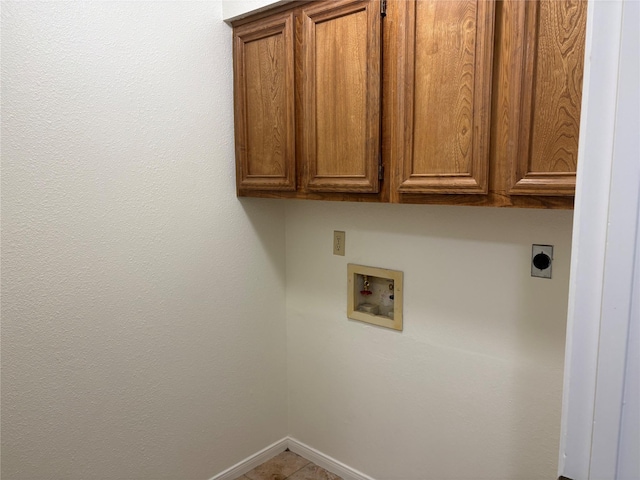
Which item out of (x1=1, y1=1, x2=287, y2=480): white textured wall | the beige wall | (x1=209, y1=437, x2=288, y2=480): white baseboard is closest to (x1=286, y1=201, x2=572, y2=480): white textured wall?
the beige wall

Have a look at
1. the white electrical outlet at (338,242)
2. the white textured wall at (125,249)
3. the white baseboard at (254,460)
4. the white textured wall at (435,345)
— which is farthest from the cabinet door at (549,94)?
the white baseboard at (254,460)

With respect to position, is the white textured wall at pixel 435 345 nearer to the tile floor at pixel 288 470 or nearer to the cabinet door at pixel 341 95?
the tile floor at pixel 288 470

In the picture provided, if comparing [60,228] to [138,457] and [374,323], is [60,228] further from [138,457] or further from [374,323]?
[374,323]

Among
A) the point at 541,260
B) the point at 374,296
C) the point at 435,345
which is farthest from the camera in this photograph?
the point at 374,296

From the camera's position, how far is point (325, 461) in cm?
232

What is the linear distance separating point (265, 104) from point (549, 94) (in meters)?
1.12

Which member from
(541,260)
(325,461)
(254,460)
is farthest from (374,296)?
(254,460)

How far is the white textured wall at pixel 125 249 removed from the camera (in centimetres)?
149

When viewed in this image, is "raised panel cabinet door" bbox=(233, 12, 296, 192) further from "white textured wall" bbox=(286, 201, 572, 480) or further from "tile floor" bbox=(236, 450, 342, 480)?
"tile floor" bbox=(236, 450, 342, 480)

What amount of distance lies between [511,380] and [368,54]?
1.28m

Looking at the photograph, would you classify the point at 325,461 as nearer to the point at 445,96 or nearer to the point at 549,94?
the point at 445,96

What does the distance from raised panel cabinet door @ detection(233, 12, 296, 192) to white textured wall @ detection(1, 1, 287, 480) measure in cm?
7

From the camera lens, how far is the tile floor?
2252mm

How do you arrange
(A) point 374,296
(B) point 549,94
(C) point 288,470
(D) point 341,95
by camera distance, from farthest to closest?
(C) point 288,470 < (A) point 374,296 < (D) point 341,95 < (B) point 549,94
